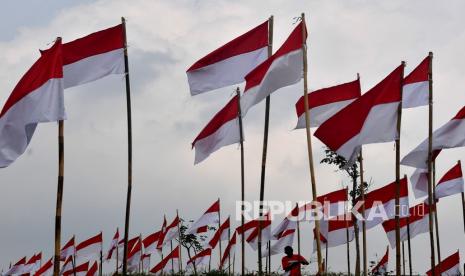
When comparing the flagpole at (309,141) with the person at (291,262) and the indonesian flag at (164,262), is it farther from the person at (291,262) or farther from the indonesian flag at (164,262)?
the indonesian flag at (164,262)

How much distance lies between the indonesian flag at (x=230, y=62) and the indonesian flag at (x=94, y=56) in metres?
2.09

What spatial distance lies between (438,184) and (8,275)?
2834cm

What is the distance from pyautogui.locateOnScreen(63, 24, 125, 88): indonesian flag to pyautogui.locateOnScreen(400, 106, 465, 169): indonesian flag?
9123mm

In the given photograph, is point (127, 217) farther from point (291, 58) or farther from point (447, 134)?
point (447, 134)

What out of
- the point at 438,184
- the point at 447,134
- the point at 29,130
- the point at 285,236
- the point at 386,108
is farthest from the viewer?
the point at 285,236

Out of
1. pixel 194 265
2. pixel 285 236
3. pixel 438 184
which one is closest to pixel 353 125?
pixel 438 184

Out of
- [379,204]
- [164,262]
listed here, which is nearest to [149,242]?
[164,262]

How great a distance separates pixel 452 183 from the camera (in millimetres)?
31141

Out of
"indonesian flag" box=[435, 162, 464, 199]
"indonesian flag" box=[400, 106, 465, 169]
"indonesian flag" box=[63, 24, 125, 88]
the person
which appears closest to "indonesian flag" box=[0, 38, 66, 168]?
"indonesian flag" box=[63, 24, 125, 88]

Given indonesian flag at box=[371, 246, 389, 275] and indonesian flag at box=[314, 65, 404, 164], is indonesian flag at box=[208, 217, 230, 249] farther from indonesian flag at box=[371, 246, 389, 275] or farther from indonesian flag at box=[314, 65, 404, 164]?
indonesian flag at box=[314, 65, 404, 164]

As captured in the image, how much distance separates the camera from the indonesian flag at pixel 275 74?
19.8 meters

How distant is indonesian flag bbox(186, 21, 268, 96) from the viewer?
875 inches

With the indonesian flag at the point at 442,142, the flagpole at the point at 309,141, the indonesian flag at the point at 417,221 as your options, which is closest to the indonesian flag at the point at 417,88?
the indonesian flag at the point at 442,142

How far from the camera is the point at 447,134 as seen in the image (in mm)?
25703
